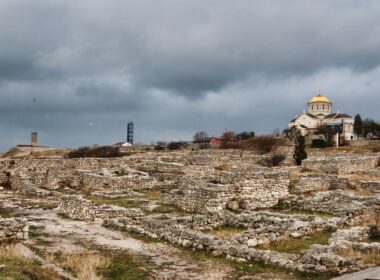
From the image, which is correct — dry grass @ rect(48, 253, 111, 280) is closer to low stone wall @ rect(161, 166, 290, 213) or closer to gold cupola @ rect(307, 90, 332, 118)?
low stone wall @ rect(161, 166, 290, 213)

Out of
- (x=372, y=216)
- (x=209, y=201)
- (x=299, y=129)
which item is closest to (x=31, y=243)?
(x=209, y=201)

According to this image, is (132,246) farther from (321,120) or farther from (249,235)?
(321,120)

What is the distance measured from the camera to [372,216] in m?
19.5

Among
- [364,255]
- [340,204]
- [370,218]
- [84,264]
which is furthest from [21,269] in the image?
[340,204]

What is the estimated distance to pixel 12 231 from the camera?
15.7 meters

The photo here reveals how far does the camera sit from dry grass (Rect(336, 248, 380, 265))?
487 inches

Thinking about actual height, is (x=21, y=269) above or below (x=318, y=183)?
below

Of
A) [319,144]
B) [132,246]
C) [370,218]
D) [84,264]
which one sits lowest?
[132,246]

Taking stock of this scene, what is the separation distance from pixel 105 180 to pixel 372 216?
1809cm

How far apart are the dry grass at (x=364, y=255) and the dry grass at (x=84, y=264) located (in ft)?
20.9

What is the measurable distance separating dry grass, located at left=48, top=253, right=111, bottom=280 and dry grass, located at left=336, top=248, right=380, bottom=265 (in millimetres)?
6365

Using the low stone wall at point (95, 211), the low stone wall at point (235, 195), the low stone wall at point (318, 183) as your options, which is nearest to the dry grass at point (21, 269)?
the low stone wall at point (95, 211)

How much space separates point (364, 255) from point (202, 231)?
6.20 m

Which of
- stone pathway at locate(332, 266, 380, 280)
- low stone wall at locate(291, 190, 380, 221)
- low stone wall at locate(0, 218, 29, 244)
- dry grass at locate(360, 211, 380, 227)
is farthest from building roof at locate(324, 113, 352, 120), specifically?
stone pathway at locate(332, 266, 380, 280)
